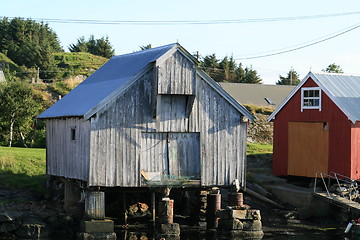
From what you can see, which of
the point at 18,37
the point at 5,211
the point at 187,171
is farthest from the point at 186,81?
the point at 18,37

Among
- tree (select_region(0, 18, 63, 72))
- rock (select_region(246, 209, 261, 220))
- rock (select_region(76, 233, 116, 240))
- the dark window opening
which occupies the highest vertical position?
tree (select_region(0, 18, 63, 72))

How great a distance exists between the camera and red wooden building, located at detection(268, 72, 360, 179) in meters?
33.5

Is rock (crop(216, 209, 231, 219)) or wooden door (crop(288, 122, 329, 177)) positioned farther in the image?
wooden door (crop(288, 122, 329, 177))

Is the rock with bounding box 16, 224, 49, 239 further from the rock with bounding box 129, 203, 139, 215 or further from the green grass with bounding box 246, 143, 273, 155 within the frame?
the green grass with bounding box 246, 143, 273, 155

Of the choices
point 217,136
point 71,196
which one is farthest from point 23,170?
point 217,136

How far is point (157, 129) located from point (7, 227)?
7.11 metres

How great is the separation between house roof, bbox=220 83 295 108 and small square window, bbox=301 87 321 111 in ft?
89.6

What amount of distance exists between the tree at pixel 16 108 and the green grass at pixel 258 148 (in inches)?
574

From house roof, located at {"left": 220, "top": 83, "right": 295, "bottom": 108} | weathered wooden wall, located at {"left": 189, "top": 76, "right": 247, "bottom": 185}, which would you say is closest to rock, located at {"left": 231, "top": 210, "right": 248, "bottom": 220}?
weathered wooden wall, located at {"left": 189, "top": 76, "right": 247, "bottom": 185}

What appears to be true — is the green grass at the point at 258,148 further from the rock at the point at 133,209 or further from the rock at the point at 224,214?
the rock at the point at 224,214

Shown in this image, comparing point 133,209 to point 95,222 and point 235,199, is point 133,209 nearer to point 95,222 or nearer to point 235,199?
point 235,199

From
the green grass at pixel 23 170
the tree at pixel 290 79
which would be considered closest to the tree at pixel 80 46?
the tree at pixel 290 79

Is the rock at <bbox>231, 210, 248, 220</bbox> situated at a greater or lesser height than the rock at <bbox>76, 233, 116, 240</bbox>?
greater

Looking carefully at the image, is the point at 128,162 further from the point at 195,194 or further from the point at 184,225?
the point at 195,194
